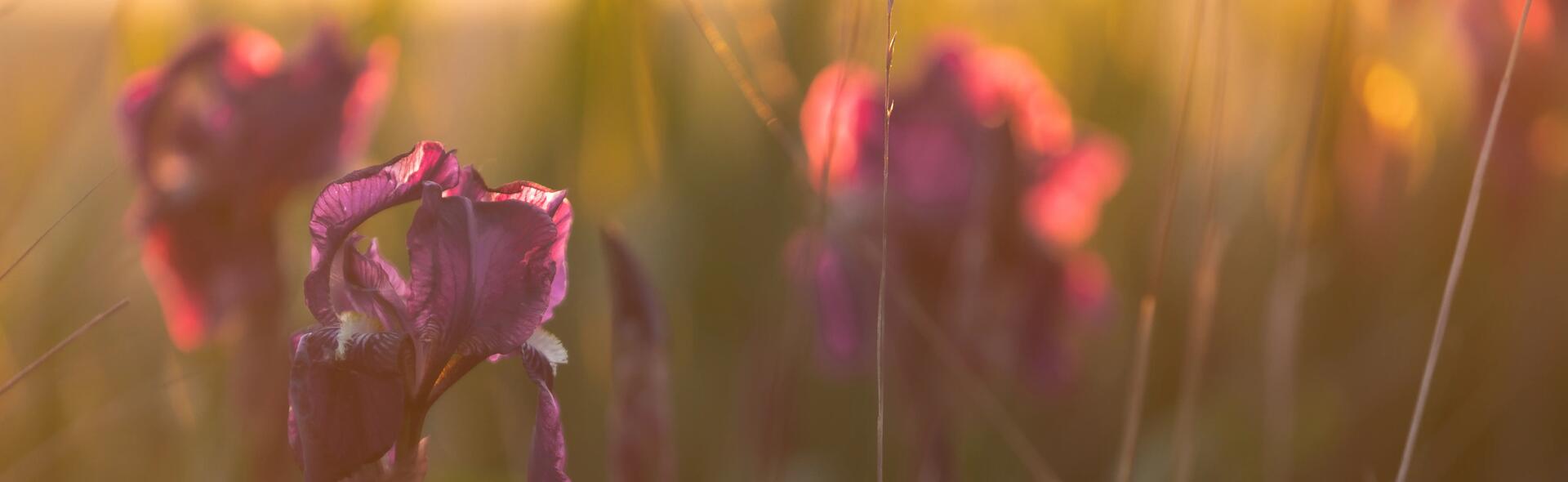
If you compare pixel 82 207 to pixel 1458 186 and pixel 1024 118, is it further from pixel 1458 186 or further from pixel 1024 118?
pixel 1458 186

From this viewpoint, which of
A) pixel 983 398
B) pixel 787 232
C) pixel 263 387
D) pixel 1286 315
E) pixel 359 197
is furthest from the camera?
pixel 787 232

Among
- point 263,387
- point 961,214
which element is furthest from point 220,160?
point 961,214

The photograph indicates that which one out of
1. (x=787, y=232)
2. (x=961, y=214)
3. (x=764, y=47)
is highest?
(x=764, y=47)

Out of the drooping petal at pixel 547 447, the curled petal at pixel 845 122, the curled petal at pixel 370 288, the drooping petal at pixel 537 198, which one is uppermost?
the drooping petal at pixel 537 198

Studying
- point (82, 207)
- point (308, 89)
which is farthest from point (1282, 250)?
point (82, 207)

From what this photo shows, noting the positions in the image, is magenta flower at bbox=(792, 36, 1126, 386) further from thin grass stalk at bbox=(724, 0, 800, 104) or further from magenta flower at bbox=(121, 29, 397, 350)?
magenta flower at bbox=(121, 29, 397, 350)

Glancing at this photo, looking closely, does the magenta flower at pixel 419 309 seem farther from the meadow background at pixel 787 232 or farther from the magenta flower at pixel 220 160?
the magenta flower at pixel 220 160

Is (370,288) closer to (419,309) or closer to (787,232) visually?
(419,309)

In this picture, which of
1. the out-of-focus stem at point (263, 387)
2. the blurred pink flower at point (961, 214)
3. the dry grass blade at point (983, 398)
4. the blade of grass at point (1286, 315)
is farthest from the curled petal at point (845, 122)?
the out-of-focus stem at point (263, 387)
